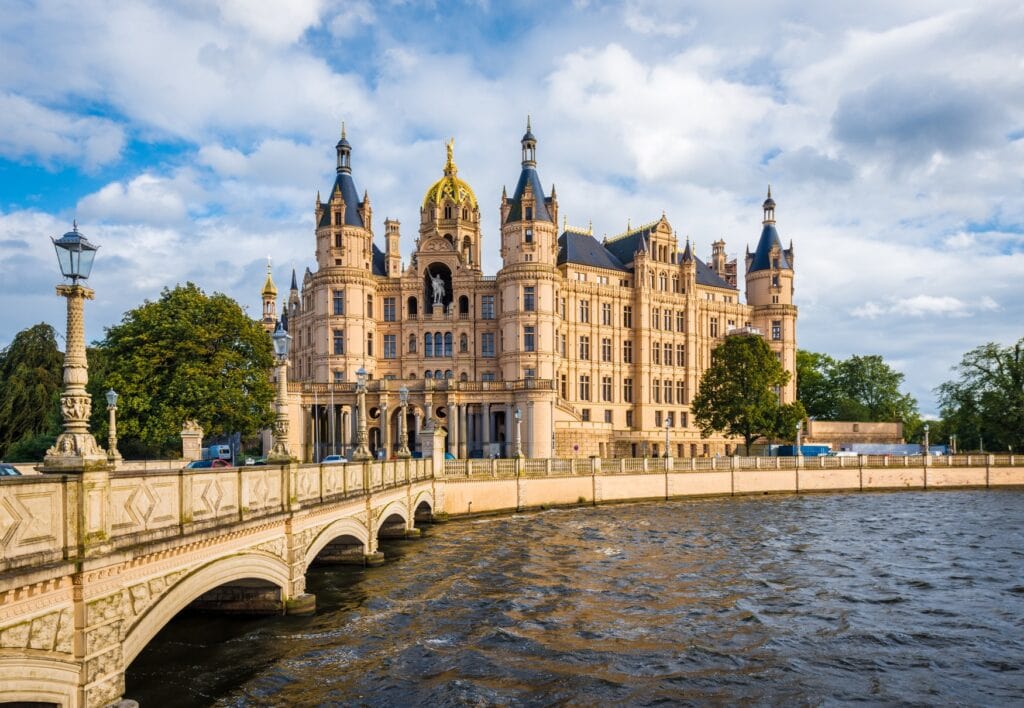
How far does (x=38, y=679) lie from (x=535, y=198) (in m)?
67.2

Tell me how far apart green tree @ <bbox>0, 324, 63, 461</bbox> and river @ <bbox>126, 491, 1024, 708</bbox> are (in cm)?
3465

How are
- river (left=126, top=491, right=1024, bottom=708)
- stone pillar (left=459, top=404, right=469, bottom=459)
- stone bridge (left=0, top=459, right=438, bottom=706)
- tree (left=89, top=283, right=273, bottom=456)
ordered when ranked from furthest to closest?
stone pillar (left=459, top=404, right=469, bottom=459) < tree (left=89, top=283, right=273, bottom=456) < river (left=126, top=491, right=1024, bottom=708) < stone bridge (left=0, top=459, right=438, bottom=706)

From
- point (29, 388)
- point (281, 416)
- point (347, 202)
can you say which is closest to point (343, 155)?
point (347, 202)

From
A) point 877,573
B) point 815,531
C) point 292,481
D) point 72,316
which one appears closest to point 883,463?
point 815,531

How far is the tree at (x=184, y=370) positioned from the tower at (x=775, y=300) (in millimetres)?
61023

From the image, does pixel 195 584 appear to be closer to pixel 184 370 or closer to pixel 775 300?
pixel 184 370

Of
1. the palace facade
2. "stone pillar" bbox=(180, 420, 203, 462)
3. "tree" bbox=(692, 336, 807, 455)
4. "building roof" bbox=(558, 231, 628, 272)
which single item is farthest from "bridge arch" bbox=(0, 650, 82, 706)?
"building roof" bbox=(558, 231, 628, 272)

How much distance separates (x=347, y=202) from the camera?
73438 mm

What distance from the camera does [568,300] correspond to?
80812 mm

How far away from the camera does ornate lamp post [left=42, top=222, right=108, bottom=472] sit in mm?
10281

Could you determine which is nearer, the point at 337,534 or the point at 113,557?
the point at 113,557

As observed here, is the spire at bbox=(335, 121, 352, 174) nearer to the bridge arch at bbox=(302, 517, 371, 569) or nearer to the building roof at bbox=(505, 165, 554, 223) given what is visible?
the building roof at bbox=(505, 165, 554, 223)

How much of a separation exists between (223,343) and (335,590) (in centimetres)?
3057

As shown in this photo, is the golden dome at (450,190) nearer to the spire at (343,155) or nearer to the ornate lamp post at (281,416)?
the spire at (343,155)
